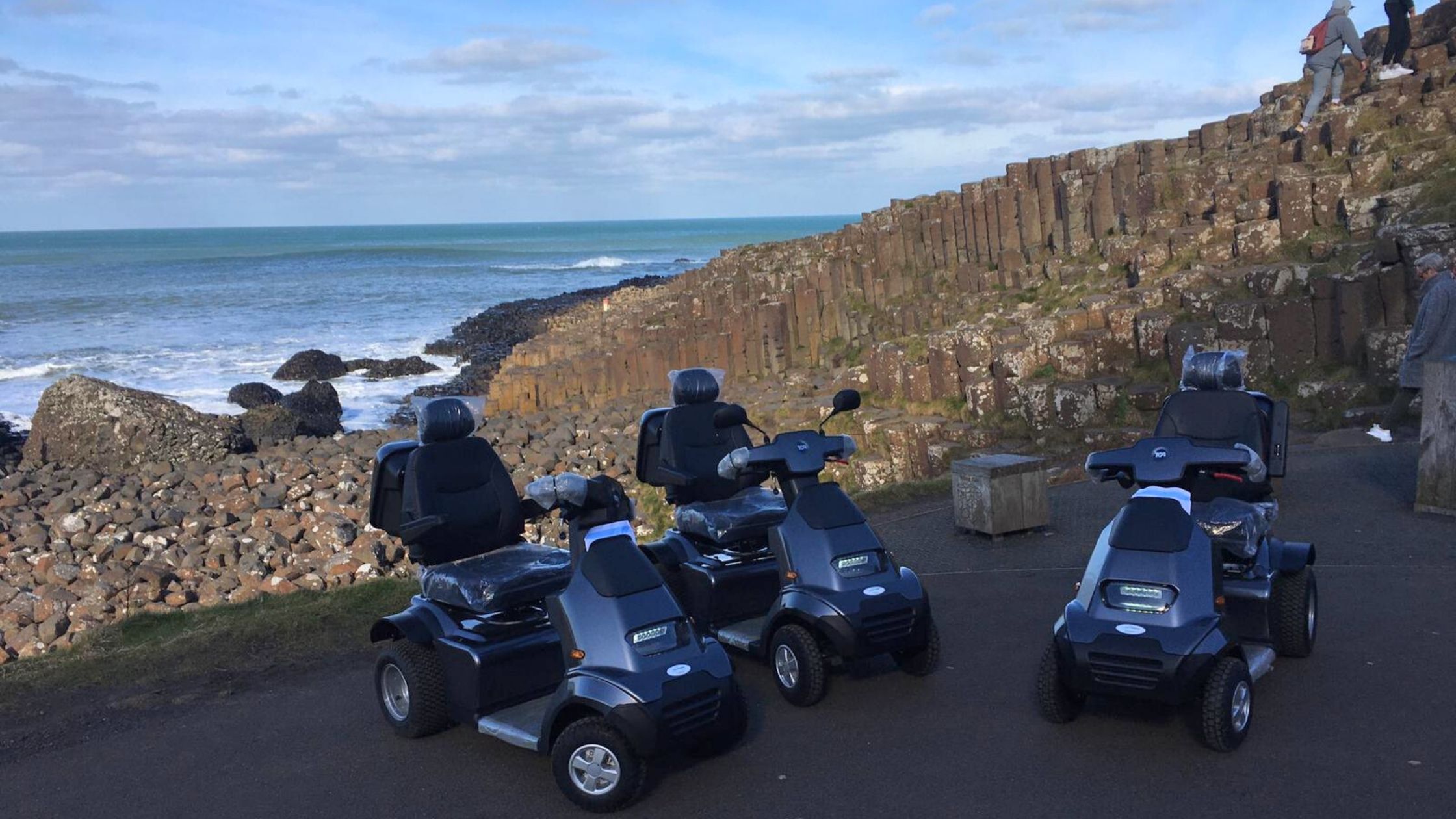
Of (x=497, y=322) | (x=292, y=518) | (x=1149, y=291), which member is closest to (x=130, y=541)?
(x=292, y=518)

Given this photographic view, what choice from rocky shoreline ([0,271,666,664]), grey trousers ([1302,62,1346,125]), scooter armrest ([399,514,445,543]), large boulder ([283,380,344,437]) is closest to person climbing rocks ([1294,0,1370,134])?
grey trousers ([1302,62,1346,125])

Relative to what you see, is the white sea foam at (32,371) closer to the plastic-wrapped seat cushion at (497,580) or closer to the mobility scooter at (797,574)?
the mobility scooter at (797,574)

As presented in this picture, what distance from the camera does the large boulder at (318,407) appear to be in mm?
27734

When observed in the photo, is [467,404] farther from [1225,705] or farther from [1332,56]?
[1332,56]

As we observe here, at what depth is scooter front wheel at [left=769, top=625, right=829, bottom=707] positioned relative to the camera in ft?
23.2

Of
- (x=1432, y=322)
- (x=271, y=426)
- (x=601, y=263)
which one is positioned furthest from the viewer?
(x=601, y=263)

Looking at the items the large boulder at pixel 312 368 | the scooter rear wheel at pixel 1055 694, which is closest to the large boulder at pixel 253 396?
the large boulder at pixel 312 368

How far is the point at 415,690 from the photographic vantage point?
6789 millimetres

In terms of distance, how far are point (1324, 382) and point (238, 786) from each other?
12519 millimetres

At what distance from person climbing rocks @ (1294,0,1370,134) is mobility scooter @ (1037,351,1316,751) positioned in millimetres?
16714

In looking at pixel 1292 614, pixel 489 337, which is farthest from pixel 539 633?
pixel 489 337

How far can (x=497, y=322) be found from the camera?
2196 inches

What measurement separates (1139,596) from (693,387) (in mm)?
3916

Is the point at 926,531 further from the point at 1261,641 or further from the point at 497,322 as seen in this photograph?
the point at 497,322
